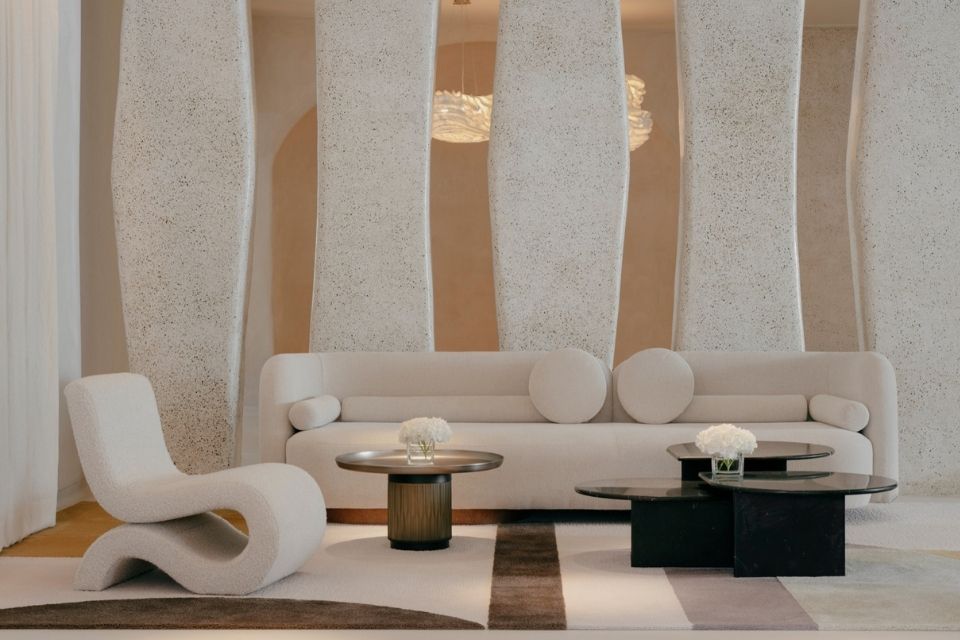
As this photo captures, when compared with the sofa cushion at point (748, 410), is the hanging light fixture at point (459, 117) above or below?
above

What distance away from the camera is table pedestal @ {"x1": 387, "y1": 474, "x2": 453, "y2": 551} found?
470 cm

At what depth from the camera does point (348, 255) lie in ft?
21.7

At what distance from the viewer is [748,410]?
6.11 meters

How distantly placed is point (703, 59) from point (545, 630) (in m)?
4.24

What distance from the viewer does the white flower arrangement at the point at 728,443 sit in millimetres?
4289

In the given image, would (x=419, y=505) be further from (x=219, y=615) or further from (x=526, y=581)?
(x=219, y=615)

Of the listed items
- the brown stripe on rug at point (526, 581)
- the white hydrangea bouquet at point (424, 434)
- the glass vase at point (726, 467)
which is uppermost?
the white hydrangea bouquet at point (424, 434)

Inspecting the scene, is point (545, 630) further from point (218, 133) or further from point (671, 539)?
point (218, 133)

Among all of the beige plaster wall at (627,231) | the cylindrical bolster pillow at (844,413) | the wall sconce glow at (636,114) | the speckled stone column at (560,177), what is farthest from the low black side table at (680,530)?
the beige plaster wall at (627,231)

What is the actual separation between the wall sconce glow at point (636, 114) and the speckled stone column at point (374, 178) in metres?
2.53

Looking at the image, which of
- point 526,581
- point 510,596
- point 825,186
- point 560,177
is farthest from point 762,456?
point 825,186

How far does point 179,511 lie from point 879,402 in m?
3.57

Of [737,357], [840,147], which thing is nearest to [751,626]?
[737,357]

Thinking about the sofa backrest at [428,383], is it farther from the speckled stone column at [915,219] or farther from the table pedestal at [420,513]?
the speckled stone column at [915,219]
